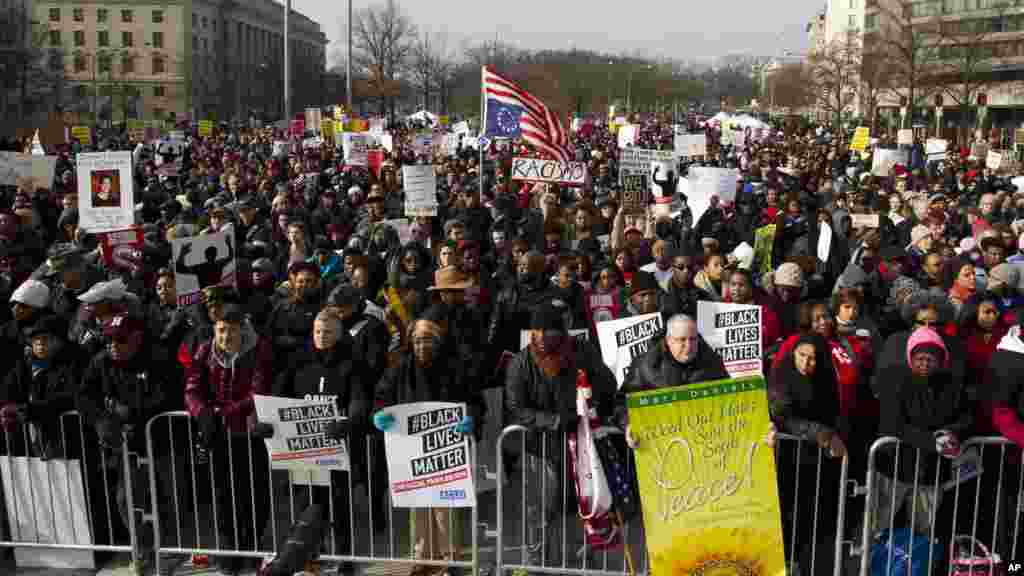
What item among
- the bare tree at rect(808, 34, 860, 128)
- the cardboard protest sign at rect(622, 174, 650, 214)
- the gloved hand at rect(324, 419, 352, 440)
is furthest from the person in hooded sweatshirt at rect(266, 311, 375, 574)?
the bare tree at rect(808, 34, 860, 128)

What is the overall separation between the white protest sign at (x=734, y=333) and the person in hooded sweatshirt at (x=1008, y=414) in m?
1.54

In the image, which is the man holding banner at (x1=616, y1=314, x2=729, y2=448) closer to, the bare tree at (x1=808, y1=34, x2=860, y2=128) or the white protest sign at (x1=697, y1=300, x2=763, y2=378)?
the white protest sign at (x1=697, y1=300, x2=763, y2=378)

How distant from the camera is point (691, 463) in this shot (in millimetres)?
4598

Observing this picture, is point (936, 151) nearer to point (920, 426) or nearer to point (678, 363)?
point (920, 426)

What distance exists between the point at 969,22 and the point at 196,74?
65.0 metres

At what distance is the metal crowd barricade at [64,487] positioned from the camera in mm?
5742

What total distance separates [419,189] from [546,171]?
6.77ft

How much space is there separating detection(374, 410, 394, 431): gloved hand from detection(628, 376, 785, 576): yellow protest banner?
1.39 meters

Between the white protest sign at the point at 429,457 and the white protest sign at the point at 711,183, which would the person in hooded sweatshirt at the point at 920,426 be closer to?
the white protest sign at the point at 429,457

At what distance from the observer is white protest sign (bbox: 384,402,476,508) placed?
525 centimetres

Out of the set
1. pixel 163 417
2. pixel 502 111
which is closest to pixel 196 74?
pixel 502 111

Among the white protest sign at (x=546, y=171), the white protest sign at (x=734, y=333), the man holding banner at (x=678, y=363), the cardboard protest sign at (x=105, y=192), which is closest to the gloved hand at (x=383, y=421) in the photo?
the man holding banner at (x=678, y=363)

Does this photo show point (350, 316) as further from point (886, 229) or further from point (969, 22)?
point (969, 22)

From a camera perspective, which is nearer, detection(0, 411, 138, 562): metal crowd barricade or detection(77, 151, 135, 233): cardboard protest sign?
detection(0, 411, 138, 562): metal crowd barricade
